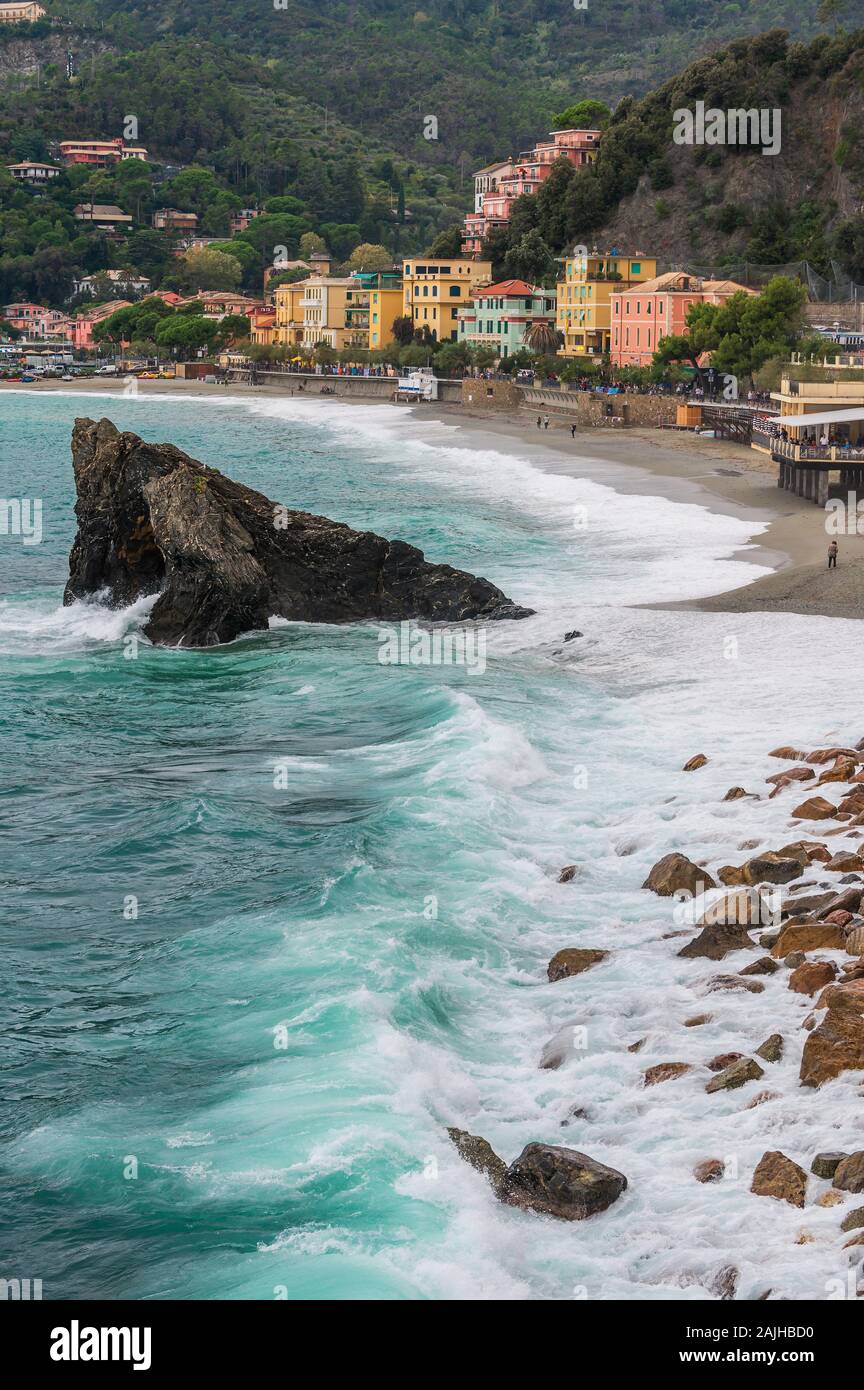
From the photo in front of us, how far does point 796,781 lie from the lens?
22.1 metres

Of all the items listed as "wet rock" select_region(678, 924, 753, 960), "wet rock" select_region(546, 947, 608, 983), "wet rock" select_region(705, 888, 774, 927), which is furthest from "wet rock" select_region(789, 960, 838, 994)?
"wet rock" select_region(546, 947, 608, 983)

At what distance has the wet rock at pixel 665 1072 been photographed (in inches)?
584

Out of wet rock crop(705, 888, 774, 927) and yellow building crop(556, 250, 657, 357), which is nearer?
wet rock crop(705, 888, 774, 927)

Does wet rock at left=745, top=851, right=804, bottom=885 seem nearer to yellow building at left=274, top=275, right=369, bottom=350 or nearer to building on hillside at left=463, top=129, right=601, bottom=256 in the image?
building on hillside at left=463, top=129, right=601, bottom=256

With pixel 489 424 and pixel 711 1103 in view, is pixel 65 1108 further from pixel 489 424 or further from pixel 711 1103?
pixel 489 424

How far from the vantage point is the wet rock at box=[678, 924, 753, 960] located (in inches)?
679

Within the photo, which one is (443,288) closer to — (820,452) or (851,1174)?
(820,452)

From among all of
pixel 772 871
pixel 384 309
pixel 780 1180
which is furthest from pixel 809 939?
pixel 384 309

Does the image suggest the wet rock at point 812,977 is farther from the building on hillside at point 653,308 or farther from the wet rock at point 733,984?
the building on hillside at point 653,308

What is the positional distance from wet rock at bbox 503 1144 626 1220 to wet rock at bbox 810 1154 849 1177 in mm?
1479

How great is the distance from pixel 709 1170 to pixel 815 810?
8155mm

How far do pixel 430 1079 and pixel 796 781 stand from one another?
29.0ft

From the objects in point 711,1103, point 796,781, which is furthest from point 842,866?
point 711,1103
